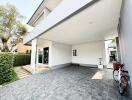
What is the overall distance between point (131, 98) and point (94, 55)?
22.4 feet

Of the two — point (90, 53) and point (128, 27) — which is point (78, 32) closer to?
point (128, 27)

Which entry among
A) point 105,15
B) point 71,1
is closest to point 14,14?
point 71,1

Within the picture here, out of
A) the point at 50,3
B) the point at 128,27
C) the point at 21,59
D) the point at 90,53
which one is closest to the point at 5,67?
the point at 50,3

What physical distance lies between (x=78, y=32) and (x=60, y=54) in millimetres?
3969

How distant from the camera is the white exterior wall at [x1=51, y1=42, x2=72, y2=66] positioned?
850 centimetres

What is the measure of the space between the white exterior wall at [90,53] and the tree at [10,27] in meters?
8.07

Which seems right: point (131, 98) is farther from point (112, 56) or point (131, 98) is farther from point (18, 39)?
point (18, 39)

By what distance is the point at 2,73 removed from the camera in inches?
185

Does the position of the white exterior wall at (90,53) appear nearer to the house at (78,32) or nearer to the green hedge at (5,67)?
the house at (78,32)

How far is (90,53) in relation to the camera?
9.69 meters

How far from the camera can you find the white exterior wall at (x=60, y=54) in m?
8.50

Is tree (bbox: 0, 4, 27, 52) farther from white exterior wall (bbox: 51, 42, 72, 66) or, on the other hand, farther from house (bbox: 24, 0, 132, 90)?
white exterior wall (bbox: 51, 42, 72, 66)

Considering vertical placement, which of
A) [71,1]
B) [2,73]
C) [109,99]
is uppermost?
[71,1]

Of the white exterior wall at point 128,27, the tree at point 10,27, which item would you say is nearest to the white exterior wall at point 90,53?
the white exterior wall at point 128,27
